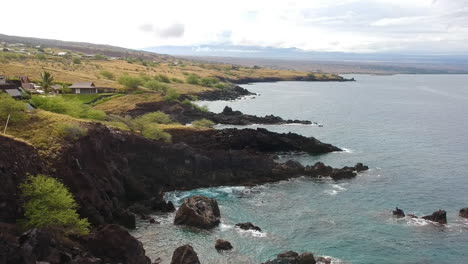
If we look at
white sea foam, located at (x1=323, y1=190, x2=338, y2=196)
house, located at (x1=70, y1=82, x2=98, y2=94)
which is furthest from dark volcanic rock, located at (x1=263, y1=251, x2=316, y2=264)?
house, located at (x1=70, y1=82, x2=98, y2=94)

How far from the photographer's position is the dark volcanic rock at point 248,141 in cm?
9131

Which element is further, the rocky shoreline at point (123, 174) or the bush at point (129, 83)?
the bush at point (129, 83)

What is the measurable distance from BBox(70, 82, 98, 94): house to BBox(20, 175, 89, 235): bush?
97215 mm

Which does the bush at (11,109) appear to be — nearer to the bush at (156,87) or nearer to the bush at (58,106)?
the bush at (58,106)

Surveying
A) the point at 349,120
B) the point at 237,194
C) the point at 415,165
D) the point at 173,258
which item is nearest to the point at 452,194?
the point at 415,165

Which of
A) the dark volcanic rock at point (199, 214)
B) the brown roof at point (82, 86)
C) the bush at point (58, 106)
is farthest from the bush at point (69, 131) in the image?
the brown roof at point (82, 86)

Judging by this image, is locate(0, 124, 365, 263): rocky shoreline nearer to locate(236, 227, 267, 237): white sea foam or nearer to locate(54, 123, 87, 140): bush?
locate(54, 123, 87, 140): bush

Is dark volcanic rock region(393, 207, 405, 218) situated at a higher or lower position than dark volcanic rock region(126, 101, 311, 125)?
lower

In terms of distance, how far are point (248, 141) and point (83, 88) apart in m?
72.0

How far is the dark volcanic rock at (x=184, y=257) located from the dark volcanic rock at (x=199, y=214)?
1095 centimetres

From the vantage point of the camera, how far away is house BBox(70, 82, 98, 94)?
138 meters

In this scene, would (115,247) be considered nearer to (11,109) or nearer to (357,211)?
(11,109)

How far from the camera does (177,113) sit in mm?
133500

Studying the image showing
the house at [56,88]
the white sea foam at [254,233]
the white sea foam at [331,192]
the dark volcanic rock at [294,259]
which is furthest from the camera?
the house at [56,88]
